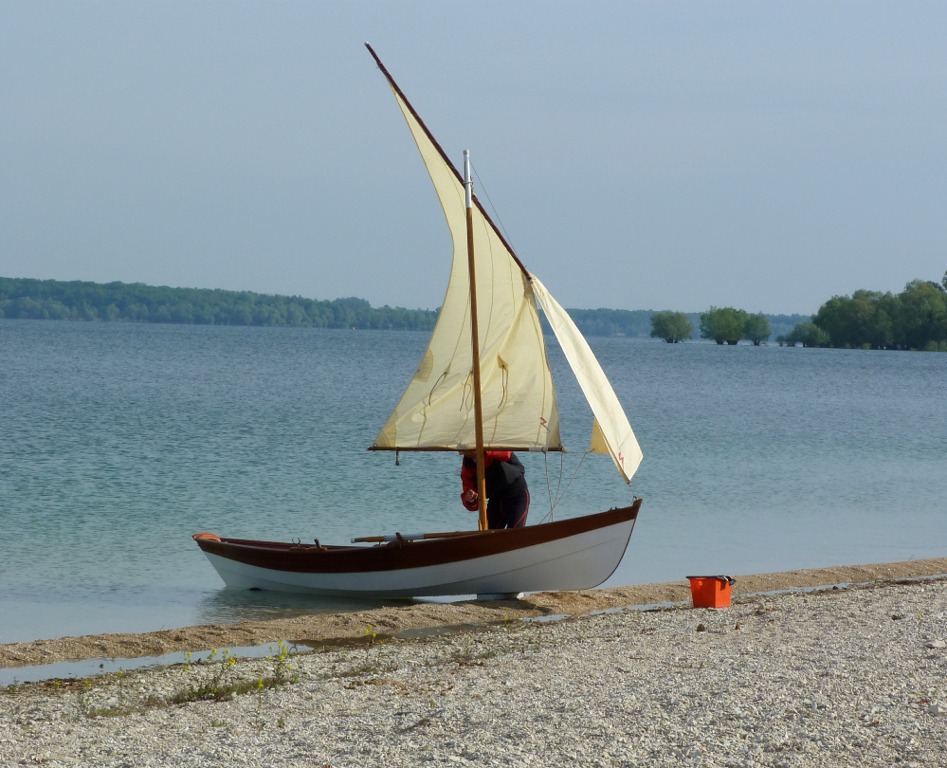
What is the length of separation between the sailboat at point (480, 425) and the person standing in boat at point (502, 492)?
0.61ft

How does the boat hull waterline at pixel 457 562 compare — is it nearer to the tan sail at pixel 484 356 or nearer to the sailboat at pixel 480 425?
the sailboat at pixel 480 425

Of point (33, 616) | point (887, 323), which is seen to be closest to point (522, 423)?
point (33, 616)

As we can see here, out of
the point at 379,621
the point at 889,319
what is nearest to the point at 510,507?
the point at 379,621

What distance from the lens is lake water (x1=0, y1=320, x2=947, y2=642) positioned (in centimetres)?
1503

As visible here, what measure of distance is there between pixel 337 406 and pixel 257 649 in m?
37.8

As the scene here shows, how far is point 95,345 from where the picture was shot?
361ft

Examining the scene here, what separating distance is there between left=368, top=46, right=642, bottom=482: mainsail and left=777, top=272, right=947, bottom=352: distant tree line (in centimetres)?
13761

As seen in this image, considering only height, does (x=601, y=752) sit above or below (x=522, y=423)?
below

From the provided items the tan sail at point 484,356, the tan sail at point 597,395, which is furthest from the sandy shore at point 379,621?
the tan sail at point 484,356

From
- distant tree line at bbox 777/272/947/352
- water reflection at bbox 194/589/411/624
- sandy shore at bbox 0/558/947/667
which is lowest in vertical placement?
water reflection at bbox 194/589/411/624

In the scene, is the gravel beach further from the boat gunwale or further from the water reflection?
the water reflection

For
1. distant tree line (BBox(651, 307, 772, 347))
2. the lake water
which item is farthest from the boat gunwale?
distant tree line (BBox(651, 307, 772, 347))

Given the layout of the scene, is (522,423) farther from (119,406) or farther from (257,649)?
(119,406)

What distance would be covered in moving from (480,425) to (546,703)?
220 inches
